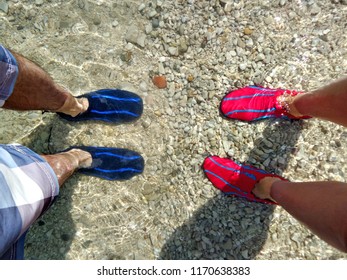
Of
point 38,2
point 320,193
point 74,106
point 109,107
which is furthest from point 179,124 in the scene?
point 38,2

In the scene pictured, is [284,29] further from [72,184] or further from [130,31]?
[72,184]

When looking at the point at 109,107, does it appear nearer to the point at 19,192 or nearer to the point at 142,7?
the point at 142,7

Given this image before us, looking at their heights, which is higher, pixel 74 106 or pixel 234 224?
pixel 74 106

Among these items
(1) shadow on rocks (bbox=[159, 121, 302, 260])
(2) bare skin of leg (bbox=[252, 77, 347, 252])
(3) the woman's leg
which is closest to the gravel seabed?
(1) shadow on rocks (bbox=[159, 121, 302, 260])

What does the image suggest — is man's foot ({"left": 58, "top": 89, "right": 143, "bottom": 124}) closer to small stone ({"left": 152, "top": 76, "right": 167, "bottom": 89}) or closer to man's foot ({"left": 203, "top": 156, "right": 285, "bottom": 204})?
small stone ({"left": 152, "top": 76, "right": 167, "bottom": 89})

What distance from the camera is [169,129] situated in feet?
10.3

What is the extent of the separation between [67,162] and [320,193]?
1910 millimetres

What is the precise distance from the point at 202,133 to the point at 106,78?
1101 mm

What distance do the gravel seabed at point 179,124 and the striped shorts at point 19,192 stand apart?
3.31 feet

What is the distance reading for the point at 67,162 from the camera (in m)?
2.66

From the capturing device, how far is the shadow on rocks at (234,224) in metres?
2.89

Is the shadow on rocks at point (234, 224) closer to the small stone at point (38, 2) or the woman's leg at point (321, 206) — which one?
the woman's leg at point (321, 206)
